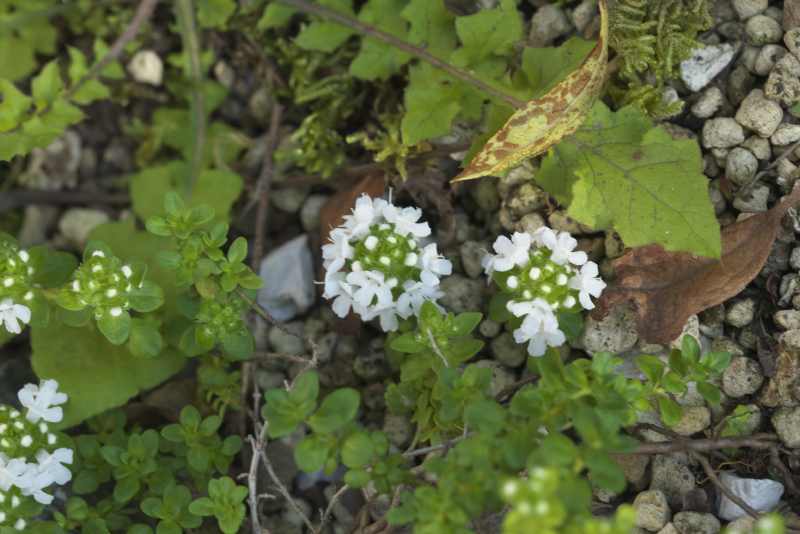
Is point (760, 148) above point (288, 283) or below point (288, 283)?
above

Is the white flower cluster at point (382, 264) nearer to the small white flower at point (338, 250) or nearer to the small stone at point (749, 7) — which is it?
→ the small white flower at point (338, 250)

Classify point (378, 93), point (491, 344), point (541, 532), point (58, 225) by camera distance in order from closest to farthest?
point (541, 532) → point (491, 344) → point (378, 93) → point (58, 225)

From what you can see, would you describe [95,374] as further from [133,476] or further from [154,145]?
[154,145]

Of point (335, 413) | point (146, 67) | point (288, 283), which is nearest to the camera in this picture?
point (335, 413)

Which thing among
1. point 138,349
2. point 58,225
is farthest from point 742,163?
point 58,225

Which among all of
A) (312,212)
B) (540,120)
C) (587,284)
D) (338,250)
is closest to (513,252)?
(587,284)

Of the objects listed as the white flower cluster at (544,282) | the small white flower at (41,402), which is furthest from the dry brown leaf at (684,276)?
the small white flower at (41,402)

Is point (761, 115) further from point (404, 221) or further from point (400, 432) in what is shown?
point (400, 432)

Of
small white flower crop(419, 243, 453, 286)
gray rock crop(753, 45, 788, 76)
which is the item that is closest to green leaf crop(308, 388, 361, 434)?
small white flower crop(419, 243, 453, 286)
